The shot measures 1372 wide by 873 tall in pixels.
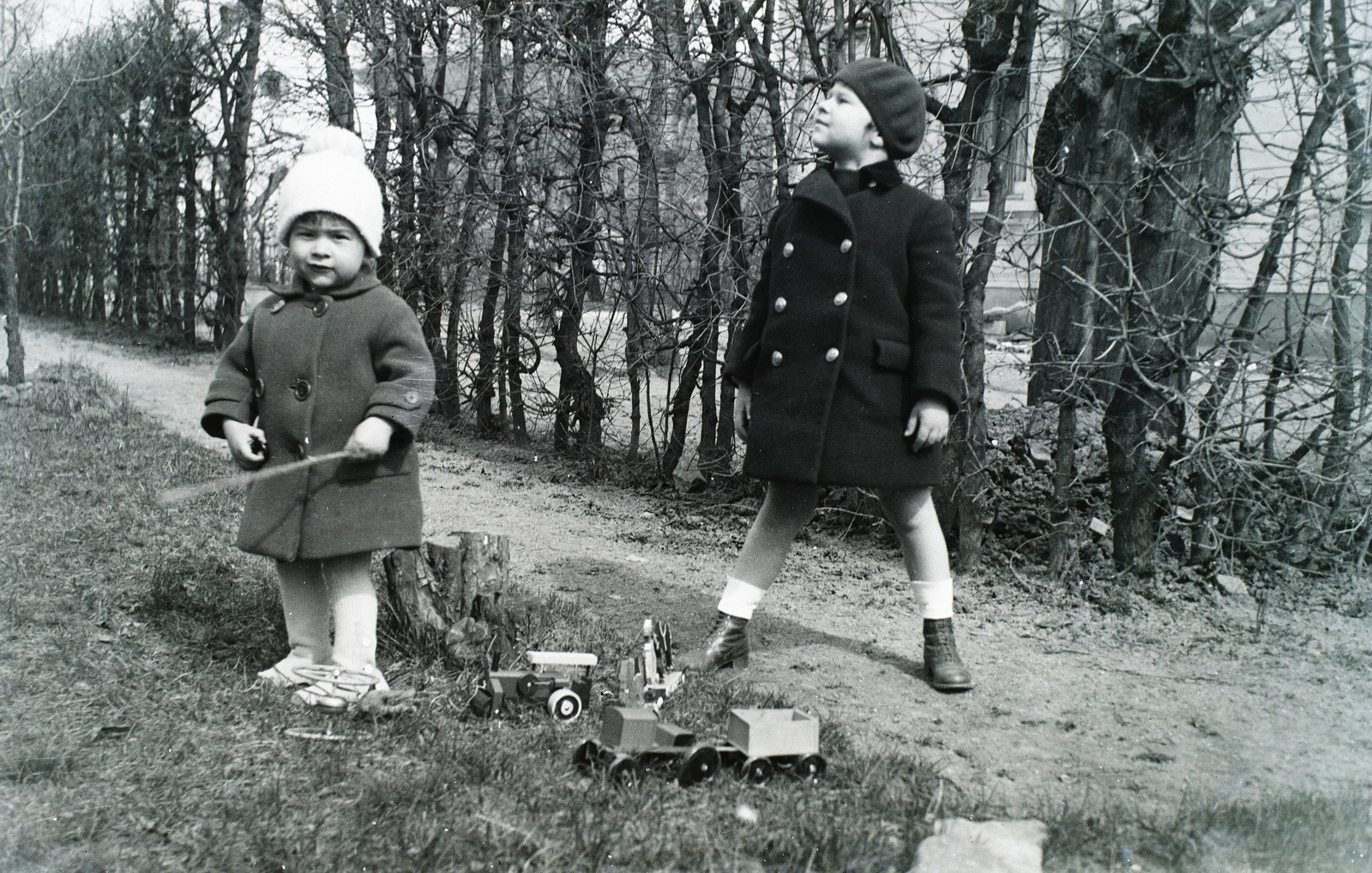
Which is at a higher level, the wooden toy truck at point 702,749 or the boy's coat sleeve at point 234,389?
the boy's coat sleeve at point 234,389

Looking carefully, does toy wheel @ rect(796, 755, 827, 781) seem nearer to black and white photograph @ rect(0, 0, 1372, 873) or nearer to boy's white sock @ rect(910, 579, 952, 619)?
black and white photograph @ rect(0, 0, 1372, 873)

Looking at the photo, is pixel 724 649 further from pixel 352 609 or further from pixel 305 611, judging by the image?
pixel 305 611

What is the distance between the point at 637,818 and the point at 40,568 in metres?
2.85

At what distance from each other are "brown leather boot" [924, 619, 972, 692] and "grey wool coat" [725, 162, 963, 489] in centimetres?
46

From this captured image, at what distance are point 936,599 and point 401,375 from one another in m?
1.70

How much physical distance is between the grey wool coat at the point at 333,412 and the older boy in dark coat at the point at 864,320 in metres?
1.03

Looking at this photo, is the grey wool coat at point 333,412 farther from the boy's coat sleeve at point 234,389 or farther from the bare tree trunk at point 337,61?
the bare tree trunk at point 337,61

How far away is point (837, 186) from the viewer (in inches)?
128

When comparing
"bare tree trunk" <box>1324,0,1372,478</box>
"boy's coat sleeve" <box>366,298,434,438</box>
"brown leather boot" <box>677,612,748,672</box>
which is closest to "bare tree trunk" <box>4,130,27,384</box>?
"boy's coat sleeve" <box>366,298,434,438</box>

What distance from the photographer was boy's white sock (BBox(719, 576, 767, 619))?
3461 millimetres

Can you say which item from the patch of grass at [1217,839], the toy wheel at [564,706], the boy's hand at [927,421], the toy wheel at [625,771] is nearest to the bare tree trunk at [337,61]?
the boy's hand at [927,421]

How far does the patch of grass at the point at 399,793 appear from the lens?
6.95ft

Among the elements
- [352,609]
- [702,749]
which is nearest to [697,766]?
[702,749]

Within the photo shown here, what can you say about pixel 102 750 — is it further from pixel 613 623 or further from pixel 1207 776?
pixel 1207 776
